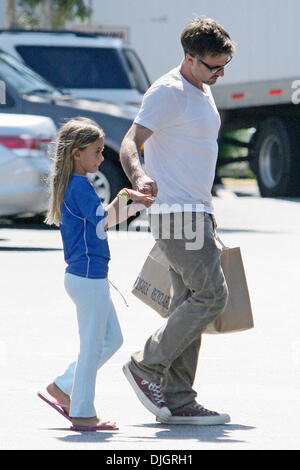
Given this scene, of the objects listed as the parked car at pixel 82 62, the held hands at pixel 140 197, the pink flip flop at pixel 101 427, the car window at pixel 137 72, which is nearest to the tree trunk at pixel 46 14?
the parked car at pixel 82 62

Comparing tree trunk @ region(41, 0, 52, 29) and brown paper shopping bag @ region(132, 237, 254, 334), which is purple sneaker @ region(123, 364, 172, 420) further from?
tree trunk @ region(41, 0, 52, 29)

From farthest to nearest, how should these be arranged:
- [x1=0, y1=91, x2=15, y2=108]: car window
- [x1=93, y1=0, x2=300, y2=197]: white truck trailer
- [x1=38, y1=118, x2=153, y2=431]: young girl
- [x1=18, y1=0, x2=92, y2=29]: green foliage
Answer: [x1=18, y1=0, x2=92, y2=29]: green foliage → [x1=93, y1=0, x2=300, y2=197]: white truck trailer → [x1=0, y1=91, x2=15, y2=108]: car window → [x1=38, y1=118, x2=153, y2=431]: young girl

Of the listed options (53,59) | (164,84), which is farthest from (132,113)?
(164,84)

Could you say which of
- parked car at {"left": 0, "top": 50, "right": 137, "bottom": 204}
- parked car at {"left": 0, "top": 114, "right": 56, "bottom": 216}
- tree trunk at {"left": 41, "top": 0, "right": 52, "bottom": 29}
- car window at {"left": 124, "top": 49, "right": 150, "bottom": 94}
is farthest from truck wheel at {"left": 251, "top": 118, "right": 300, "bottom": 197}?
parked car at {"left": 0, "top": 114, "right": 56, "bottom": 216}

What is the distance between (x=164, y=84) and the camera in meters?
6.55

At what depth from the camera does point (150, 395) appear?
6695 millimetres

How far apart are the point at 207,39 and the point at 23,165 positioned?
332 inches

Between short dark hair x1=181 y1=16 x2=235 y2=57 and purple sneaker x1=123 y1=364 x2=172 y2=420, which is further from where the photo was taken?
purple sneaker x1=123 y1=364 x2=172 y2=420

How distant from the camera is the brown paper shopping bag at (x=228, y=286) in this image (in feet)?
22.2

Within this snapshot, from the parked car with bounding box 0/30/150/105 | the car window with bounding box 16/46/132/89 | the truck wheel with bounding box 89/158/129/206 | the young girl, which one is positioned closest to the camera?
the young girl

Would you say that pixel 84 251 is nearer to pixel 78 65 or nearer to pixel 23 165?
pixel 23 165

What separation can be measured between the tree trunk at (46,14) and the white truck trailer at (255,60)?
5.12 m

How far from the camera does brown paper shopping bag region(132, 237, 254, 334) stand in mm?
6758
